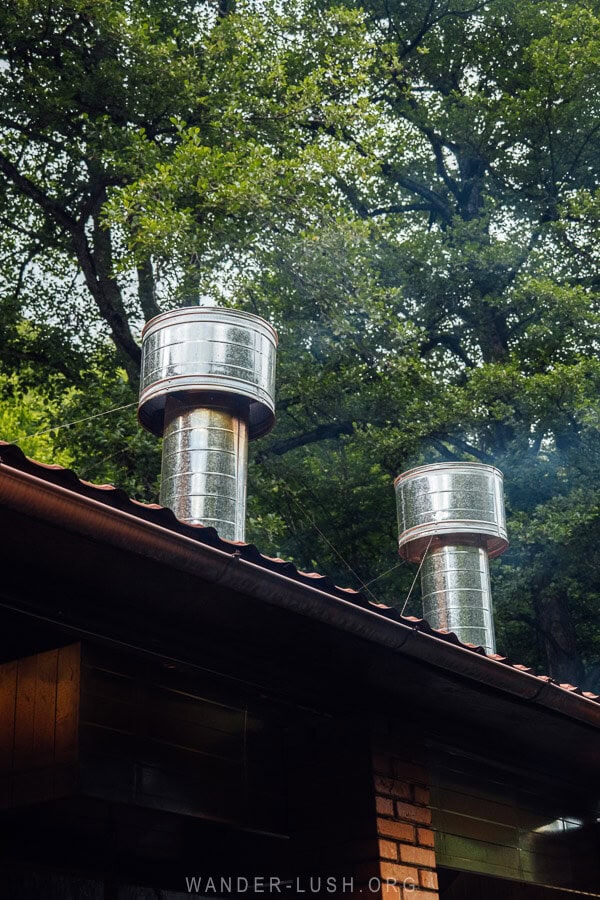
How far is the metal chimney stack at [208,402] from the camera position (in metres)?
6.68

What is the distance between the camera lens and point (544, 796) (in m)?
5.56

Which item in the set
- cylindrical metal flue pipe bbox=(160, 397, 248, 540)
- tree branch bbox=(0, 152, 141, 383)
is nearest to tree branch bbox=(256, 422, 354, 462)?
tree branch bbox=(0, 152, 141, 383)

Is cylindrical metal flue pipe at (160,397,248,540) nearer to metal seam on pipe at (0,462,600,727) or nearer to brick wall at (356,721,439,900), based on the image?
brick wall at (356,721,439,900)

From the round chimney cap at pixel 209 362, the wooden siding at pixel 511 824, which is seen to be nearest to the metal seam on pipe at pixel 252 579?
the wooden siding at pixel 511 824

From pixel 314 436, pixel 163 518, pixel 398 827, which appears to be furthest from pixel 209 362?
pixel 314 436

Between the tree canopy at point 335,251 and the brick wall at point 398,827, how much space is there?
25.7 feet

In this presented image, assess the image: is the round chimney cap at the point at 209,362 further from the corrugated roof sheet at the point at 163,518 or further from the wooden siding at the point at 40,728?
the wooden siding at the point at 40,728

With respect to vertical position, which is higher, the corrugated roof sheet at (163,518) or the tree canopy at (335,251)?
the tree canopy at (335,251)

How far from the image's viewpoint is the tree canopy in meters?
13.1

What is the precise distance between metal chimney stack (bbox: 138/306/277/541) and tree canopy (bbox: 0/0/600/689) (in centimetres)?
519

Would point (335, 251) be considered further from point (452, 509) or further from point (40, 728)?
point (40, 728)

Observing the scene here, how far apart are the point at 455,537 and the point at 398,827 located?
4388mm

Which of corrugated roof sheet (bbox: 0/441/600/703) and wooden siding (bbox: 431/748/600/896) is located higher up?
corrugated roof sheet (bbox: 0/441/600/703)

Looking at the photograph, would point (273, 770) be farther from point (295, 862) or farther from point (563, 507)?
point (563, 507)
